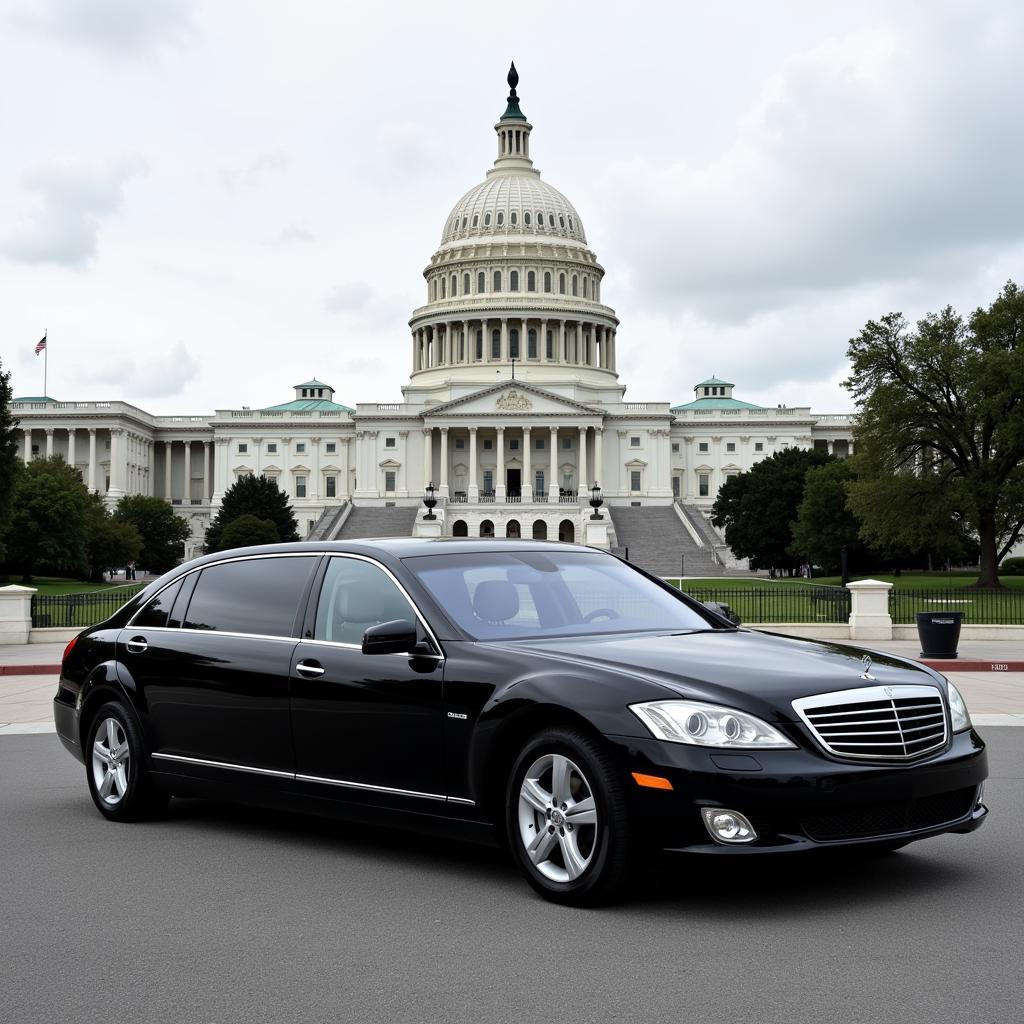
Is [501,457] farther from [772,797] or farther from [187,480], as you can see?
[772,797]

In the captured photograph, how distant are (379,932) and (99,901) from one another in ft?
5.62

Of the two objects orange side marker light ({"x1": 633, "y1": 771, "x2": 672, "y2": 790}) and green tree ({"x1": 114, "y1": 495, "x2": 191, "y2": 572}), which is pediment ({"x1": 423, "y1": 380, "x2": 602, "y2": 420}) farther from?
orange side marker light ({"x1": 633, "y1": 771, "x2": 672, "y2": 790})

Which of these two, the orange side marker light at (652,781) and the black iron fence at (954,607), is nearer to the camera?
the orange side marker light at (652,781)

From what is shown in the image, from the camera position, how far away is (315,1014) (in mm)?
5461

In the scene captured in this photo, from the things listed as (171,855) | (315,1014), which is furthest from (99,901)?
(315,1014)

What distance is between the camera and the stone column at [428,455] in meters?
131

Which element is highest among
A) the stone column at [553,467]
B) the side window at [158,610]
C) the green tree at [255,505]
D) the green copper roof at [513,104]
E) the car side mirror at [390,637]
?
the green copper roof at [513,104]

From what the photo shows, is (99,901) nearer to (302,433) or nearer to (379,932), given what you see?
(379,932)

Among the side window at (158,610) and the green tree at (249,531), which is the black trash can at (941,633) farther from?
the green tree at (249,531)

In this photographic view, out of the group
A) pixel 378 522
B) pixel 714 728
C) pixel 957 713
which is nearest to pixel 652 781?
pixel 714 728

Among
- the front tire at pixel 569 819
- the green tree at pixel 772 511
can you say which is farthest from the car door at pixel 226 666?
the green tree at pixel 772 511

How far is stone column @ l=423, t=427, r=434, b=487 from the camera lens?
430ft

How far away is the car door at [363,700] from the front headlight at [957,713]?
104 inches

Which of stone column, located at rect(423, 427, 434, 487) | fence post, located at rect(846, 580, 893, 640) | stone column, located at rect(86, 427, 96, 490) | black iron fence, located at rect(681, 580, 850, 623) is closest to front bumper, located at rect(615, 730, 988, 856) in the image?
fence post, located at rect(846, 580, 893, 640)
